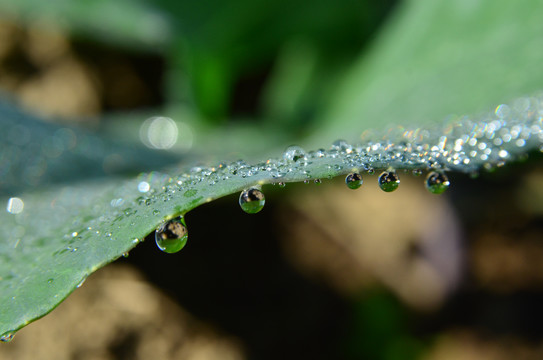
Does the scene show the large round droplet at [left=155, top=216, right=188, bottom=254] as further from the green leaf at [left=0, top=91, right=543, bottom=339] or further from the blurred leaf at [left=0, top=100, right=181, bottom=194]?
the blurred leaf at [left=0, top=100, right=181, bottom=194]

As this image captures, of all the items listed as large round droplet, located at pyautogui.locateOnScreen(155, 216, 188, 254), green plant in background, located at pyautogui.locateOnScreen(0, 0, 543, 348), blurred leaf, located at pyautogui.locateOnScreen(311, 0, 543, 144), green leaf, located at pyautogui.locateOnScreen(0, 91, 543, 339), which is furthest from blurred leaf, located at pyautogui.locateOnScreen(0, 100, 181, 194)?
large round droplet, located at pyautogui.locateOnScreen(155, 216, 188, 254)

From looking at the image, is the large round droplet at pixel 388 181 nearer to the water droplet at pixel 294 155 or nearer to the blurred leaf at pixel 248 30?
the water droplet at pixel 294 155

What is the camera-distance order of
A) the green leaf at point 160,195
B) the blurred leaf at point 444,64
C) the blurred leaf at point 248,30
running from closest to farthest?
the green leaf at point 160,195
the blurred leaf at point 444,64
the blurred leaf at point 248,30

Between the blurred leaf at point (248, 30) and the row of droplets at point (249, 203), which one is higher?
the row of droplets at point (249, 203)

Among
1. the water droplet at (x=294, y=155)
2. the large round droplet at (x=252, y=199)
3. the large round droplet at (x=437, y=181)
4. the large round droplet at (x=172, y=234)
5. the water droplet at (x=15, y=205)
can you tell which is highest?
the large round droplet at (x=437, y=181)

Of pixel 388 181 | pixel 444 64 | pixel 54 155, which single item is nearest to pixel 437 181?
pixel 388 181

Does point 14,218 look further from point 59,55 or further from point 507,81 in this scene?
point 59,55

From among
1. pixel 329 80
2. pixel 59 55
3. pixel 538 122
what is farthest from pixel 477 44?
pixel 59 55

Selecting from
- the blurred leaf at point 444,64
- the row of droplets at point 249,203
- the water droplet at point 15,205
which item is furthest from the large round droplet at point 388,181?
the water droplet at point 15,205

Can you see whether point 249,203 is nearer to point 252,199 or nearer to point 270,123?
point 252,199
